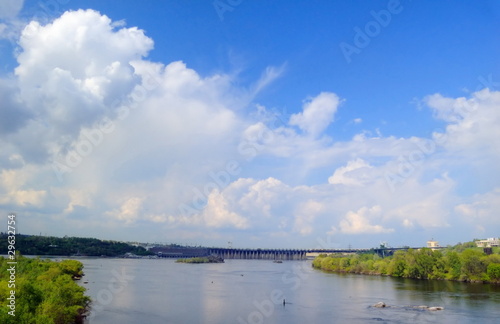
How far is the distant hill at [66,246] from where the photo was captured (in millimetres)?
102169

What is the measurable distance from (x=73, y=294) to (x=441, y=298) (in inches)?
1249

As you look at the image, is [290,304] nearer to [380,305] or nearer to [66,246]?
[380,305]

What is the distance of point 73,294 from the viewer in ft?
77.5

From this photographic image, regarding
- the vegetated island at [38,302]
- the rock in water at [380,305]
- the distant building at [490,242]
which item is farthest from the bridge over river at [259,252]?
the vegetated island at [38,302]

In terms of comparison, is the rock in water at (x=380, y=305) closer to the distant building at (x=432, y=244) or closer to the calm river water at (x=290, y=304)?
the calm river water at (x=290, y=304)

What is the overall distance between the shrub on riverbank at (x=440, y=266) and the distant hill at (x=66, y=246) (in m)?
80.1

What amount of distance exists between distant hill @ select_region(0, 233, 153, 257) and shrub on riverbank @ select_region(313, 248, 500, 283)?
80129 mm

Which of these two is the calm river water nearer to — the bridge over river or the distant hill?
the distant hill

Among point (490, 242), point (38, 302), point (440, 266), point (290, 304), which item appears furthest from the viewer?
point (490, 242)

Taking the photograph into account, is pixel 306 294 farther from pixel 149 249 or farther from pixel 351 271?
pixel 149 249

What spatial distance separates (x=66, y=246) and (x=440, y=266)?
102m

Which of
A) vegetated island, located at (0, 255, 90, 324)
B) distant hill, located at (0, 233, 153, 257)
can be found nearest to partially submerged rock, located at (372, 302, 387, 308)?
vegetated island, located at (0, 255, 90, 324)

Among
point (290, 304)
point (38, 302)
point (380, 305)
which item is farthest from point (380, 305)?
point (38, 302)

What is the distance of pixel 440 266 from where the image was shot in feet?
188
